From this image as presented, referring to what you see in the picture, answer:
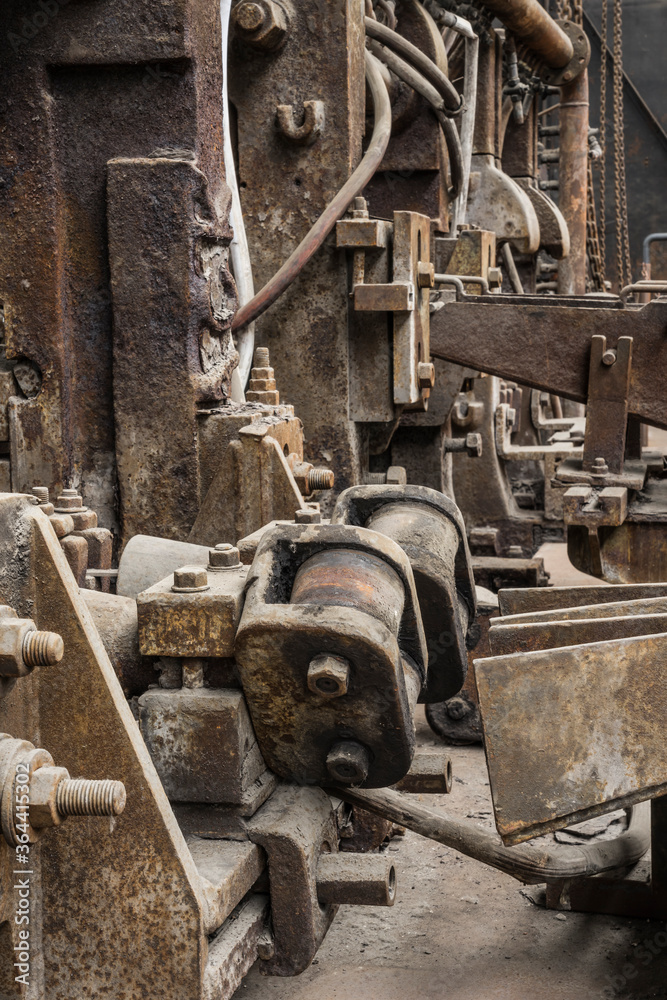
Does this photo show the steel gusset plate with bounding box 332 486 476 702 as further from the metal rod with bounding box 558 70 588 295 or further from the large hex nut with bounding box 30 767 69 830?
the metal rod with bounding box 558 70 588 295

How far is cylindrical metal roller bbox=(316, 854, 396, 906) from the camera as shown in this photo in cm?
209

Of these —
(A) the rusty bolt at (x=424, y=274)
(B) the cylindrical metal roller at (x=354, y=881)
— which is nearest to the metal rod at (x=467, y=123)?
(A) the rusty bolt at (x=424, y=274)

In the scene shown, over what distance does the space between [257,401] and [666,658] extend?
6.28ft

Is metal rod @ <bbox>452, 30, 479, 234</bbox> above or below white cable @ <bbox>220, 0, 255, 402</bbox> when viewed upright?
above

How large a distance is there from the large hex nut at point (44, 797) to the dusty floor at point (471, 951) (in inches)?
30.1

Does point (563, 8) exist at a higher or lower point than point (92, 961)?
higher

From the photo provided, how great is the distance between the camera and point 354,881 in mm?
2084

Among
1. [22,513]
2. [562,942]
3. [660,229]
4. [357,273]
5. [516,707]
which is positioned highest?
[660,229]

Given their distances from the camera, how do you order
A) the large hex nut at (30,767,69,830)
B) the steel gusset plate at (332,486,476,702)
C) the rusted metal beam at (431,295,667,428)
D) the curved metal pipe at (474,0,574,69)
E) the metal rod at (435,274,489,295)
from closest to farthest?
1. the large hex nut at (30,767,69,830)
2. the steel gusset plate at (332,486,476,702)
3. the rusted metal beam at (431,295,667,428)
4. the metal rod at (435,274,489,295)
5. the curved metal pipe at (474,0,574,69)

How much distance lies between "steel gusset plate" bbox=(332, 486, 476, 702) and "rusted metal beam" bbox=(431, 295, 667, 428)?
5.52 feet

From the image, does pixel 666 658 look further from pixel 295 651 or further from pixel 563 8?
pixel 563 8

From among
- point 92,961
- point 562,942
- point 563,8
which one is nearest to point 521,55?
point 563,8

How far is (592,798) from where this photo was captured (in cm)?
198

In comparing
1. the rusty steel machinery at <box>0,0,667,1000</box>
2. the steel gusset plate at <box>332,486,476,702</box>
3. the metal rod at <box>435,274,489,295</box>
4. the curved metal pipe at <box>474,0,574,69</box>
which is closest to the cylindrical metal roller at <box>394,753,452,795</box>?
the rusty steel machinery at <box>0,0,667,1000</box>
